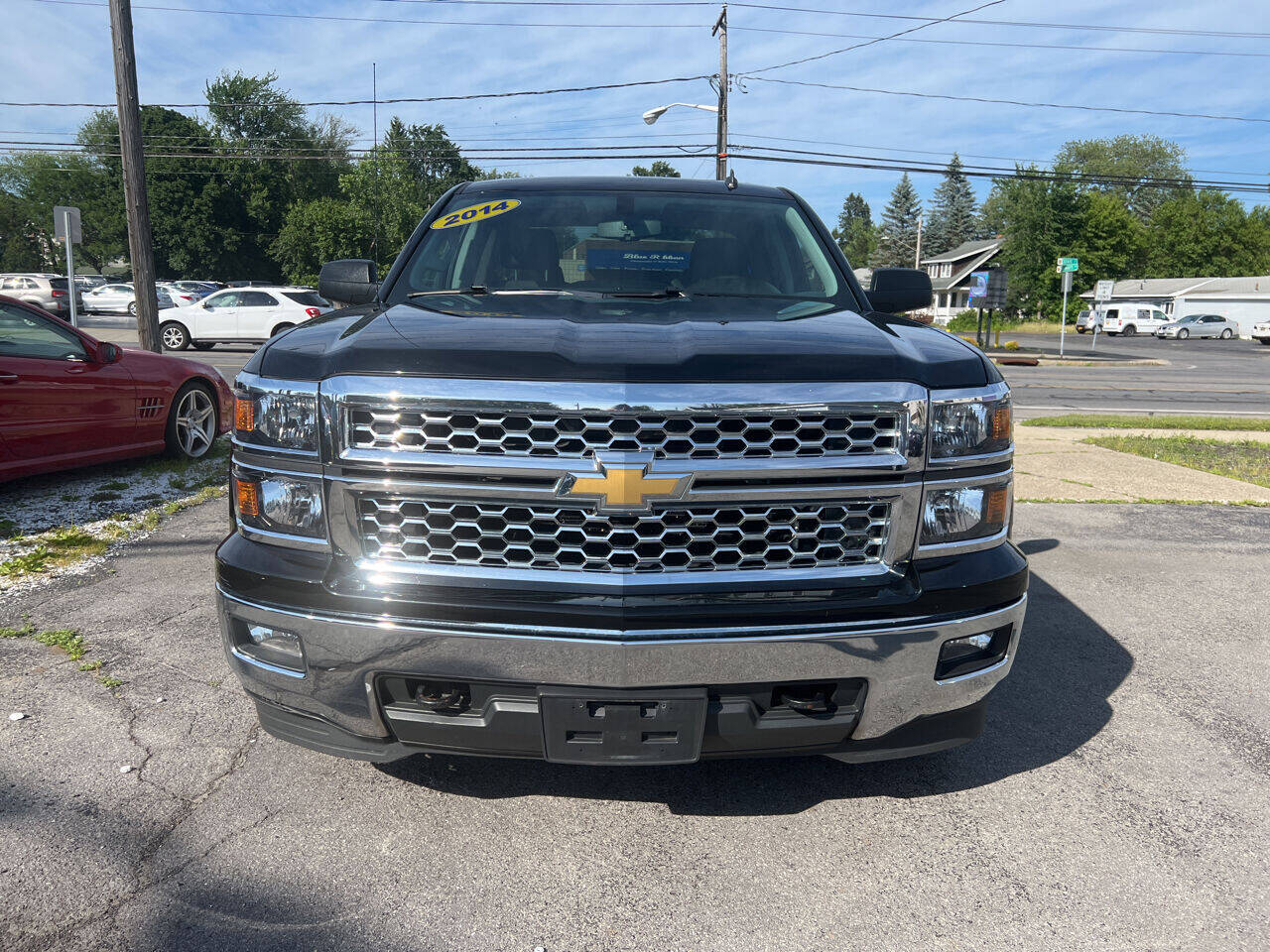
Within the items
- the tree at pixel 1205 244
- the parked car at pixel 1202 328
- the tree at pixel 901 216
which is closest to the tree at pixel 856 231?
the tree at pixel 901 216

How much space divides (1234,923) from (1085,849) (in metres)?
0.40

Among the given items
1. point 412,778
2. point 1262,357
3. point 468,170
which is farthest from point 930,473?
point 468,170

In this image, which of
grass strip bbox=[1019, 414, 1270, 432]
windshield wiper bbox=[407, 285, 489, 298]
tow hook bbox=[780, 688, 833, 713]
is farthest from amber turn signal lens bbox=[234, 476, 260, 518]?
grass strip bbox=[1019, 414, 1270, 432]

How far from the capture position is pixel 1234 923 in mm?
2326

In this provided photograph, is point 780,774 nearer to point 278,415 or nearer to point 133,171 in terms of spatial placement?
point 278,415

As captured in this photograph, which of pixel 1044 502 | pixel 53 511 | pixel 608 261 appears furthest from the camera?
pixel 1044 502

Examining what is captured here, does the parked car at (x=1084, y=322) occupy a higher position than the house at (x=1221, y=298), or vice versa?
the house at (x=1221, y=298)

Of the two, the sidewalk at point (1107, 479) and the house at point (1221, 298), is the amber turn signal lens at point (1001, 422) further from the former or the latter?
the house at point (1221, 298)

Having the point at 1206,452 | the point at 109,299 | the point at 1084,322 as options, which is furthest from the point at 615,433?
the point at 1084,322

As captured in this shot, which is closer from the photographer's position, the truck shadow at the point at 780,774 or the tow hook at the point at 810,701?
the tow hook at the point at 810,701

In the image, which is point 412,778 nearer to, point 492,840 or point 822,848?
point 492,840

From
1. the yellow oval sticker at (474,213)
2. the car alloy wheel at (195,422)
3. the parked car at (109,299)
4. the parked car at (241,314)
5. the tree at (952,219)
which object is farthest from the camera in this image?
the tree at (952,219)

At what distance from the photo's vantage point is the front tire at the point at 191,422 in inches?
315

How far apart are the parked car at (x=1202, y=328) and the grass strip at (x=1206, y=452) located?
54.3 m
